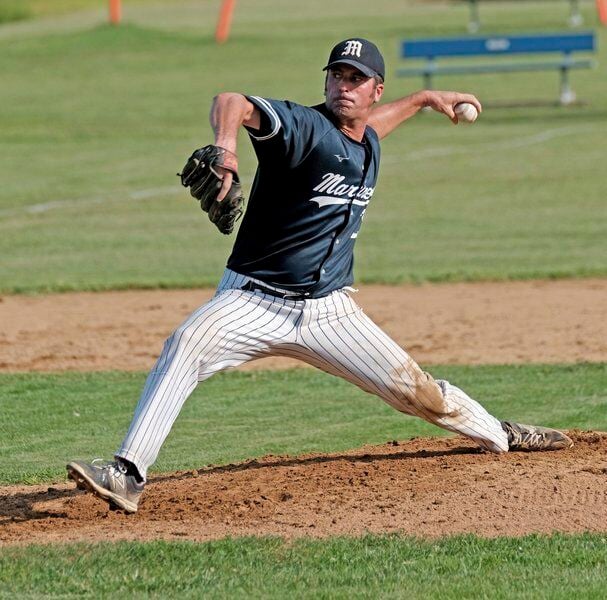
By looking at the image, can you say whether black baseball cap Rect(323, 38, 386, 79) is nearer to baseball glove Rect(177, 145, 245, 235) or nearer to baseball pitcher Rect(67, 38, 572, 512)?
baseball pitcher Rect(67, 38, 572, 512)

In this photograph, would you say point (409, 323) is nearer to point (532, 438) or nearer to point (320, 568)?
point (532, 438)

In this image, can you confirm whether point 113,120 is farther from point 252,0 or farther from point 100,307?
point 252,0

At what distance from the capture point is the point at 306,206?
5.75 m

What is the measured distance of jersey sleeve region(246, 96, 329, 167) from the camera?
5.30m

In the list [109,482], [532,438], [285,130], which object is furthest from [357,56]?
[532,438]

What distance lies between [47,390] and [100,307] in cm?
292

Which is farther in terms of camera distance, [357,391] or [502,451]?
[357,391]

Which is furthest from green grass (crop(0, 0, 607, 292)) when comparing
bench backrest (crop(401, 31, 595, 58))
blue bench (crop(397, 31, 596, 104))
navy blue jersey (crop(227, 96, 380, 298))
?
navy blue jersey (crop(227, 96, 380, 298))

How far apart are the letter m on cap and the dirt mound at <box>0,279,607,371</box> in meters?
4.31

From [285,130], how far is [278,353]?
1129 millimetres

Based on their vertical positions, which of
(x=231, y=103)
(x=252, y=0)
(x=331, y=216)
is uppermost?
(x=231, y=103)

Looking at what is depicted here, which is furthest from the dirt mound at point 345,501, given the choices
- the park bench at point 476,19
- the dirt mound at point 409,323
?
the park bench at point 476,19

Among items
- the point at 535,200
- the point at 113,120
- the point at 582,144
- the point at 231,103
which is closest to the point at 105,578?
the point at 231,103

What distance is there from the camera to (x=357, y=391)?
9.18 meters
